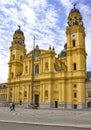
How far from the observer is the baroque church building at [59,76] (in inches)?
2680

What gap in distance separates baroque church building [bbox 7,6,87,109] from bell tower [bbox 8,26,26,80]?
316 centimetres

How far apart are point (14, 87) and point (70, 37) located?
2758 centimetres

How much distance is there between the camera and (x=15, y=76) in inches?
3361

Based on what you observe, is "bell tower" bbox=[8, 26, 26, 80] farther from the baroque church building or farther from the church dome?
the baroque church building

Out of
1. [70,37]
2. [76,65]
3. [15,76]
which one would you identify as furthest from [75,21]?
[15,76]

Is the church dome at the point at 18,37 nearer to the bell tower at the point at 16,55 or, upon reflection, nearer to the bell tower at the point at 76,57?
the bell tower at the point at 16,55

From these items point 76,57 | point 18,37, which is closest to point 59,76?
point 76,57

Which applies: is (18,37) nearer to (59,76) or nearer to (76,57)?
(59,76)

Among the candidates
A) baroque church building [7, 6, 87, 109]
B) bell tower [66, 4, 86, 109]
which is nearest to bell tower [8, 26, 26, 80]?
baroque church building [7, 6, 87, 109]

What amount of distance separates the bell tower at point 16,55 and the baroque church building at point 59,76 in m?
3.16

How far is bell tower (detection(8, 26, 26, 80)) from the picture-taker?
87.3m

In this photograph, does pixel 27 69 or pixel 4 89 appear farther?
pixel 4 89

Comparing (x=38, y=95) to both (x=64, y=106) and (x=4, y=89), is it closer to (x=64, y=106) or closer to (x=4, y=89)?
(x=64, y=106)

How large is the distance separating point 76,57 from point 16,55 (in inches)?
1052
